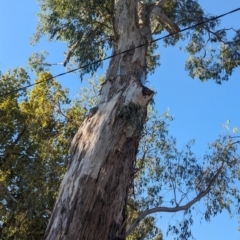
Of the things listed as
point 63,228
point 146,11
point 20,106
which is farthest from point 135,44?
point 20,106

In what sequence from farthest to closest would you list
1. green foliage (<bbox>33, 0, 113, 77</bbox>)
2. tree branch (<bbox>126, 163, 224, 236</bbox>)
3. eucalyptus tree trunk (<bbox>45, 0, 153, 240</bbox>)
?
green foliage (<bbox>33, 0, 113, 77</bbox>) < tree branch (<bbox>126, 163, 224, 236</bbox>) < eucalyptus tree trunk (<bbox>45, 0, 153, 240</bbox>)

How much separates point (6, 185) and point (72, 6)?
161 inches

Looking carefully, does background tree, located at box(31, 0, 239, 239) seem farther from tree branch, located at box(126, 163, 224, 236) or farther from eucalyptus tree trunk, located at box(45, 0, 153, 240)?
tree branch, located at box(126, 163, 224, 236)

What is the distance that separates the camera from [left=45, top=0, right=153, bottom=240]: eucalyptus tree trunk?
216 inches

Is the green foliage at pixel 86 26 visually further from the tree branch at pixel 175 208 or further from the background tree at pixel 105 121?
the tree branch at pixel 175 208

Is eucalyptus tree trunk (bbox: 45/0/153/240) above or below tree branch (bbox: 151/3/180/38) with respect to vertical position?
below

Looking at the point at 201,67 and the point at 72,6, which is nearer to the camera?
the point at 72,6

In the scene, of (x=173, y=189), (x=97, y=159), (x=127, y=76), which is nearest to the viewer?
(x=97, y=159)

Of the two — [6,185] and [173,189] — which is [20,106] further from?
[173,189]

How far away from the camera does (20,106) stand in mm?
12938

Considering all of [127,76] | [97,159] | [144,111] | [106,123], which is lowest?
[97,159]

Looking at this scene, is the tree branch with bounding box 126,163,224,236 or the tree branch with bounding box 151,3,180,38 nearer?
the tree branch with bounding box 126,163,224,236

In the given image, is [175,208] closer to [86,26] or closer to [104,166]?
[104,166]

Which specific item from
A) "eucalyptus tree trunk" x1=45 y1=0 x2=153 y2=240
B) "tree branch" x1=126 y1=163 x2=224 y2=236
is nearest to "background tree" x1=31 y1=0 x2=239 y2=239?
"eucalyptus tree trunk" x1=45 y1=0 x2=153 y2=240
